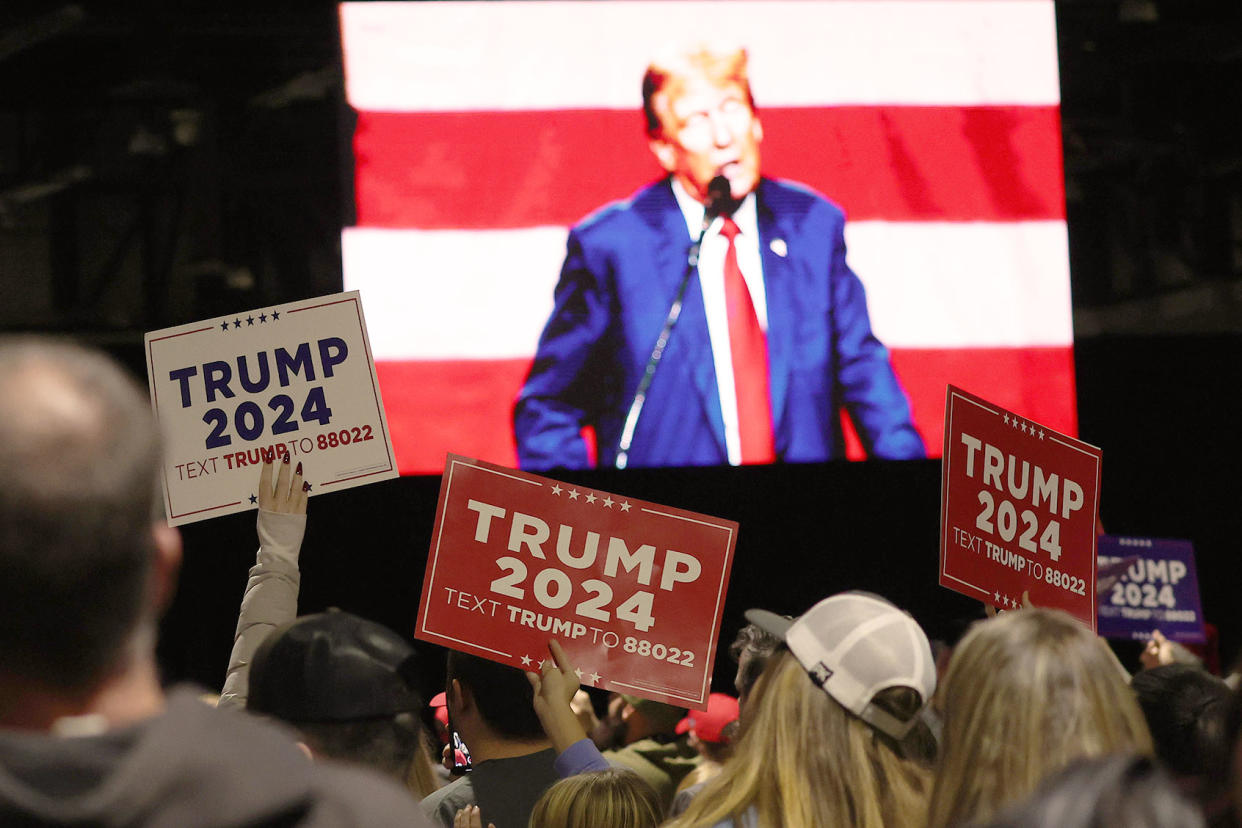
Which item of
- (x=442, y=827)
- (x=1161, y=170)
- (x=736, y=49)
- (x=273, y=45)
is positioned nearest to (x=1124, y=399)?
(x=1161, y=170)

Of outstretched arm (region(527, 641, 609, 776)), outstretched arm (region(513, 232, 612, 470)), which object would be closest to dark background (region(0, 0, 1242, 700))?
outstretched arm (region(513, 232, 612, 470))

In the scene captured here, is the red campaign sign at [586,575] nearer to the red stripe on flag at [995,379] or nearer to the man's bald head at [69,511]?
the man's bald head at [69,511]

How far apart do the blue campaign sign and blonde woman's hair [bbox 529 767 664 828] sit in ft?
12.2

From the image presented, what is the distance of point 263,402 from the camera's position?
2.88m

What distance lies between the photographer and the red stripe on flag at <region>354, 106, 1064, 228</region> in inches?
232

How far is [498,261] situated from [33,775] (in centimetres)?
507

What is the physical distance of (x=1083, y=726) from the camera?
154 cm

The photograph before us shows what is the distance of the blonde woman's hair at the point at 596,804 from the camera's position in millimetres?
2133

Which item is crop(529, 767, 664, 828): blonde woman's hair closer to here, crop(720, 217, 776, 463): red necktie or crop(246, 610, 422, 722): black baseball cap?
crop(246, 610, 422, 722): black baseball cap

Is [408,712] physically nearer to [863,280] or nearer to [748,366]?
[748,366]

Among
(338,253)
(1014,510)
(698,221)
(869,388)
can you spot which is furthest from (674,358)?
(1014,510)

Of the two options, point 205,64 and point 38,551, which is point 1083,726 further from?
point 205,64

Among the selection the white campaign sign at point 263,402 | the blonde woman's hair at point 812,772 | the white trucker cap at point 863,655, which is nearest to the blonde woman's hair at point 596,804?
the blonde woman's hair at point 812,772

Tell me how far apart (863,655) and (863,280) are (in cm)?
422
